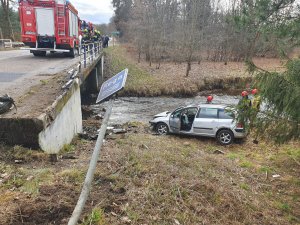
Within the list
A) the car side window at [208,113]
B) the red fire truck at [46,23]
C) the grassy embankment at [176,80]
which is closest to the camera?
the car side window at [208,113]

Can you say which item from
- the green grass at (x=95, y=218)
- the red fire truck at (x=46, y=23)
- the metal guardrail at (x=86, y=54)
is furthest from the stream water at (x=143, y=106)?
the green grass at (x=95, y=218)

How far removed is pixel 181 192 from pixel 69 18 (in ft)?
50.7

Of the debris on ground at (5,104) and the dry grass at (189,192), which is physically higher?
the debris on ground at (5,104)

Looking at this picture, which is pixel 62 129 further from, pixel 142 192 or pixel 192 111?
pixel 192 111

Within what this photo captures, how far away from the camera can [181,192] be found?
4844 mm

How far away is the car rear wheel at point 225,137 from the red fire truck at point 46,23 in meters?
11.2

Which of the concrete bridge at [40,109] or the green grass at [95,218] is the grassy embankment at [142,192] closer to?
the green grass at [95,218]

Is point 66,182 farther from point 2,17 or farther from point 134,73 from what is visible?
point 2,17

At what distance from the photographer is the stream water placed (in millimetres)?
17494

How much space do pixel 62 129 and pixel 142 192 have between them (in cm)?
433

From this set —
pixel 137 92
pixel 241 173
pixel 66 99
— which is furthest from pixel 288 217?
pixel 137 92

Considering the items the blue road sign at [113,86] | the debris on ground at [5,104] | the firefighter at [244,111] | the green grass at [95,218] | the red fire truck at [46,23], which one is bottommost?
the green grass at [95,218]

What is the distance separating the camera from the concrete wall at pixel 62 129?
6.60 metres

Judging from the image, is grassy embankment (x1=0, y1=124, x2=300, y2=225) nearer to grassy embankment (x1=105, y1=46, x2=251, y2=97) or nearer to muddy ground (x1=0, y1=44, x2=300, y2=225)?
muddy ground (x1=0, y1=44, x2=300, y2=225)
